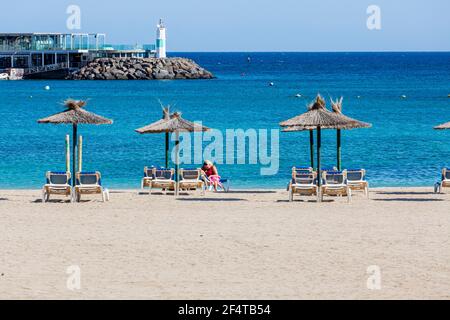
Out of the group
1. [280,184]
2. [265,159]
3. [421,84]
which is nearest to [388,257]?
[280,184]

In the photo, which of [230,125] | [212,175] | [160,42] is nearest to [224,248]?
[212,175]

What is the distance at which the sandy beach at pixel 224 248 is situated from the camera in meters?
11.9

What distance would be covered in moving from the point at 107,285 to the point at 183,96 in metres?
74.1

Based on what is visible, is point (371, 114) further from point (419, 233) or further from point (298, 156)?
point (419, 233)

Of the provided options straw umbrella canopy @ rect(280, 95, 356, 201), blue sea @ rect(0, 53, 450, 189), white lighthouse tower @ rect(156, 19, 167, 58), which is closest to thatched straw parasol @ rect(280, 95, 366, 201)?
straw umbrella canopy @ rect(280, 95, 356, 201)

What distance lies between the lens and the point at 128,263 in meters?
13.4

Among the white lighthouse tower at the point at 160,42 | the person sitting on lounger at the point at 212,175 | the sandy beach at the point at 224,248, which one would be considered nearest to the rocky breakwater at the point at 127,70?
the white lighthouse tower at the point at 160,42

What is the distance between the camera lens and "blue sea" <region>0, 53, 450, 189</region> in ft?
107

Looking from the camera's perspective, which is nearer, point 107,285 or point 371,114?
point 107,285

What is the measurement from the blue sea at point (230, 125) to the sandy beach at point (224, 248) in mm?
9304

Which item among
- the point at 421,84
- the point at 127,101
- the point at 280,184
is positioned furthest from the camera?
the point at 421,84

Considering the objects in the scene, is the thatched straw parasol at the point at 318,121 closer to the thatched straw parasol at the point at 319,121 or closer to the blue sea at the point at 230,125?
the thatched straw parasol at the point at 319,121

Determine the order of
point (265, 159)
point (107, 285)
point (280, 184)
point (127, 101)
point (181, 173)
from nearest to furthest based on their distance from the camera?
point (107, 285) < point (181, 173) < point (280, 184) < point (265, 159) < point (127, 101)

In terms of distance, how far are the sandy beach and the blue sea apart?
30.5ft
